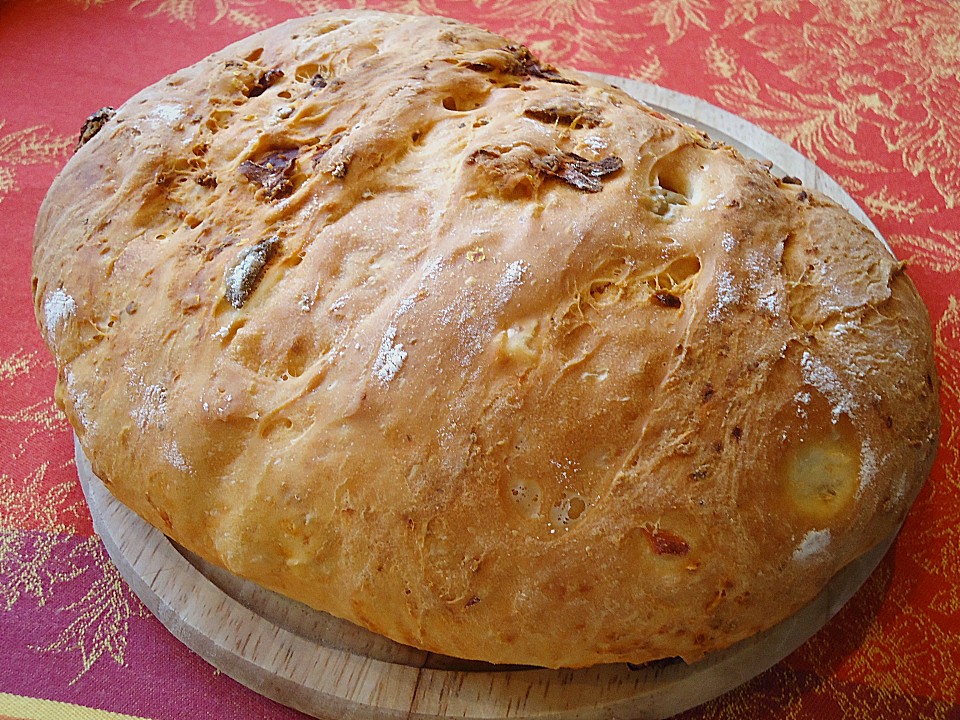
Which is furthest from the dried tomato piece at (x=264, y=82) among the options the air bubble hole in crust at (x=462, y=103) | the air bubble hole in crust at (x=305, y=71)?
the air bubble hole in crust at (x=462, y=103)

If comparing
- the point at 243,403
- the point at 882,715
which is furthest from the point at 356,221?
the point at 882,715

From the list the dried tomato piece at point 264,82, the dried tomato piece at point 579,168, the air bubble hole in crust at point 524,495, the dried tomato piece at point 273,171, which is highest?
the dried tomato piece at point 264,82

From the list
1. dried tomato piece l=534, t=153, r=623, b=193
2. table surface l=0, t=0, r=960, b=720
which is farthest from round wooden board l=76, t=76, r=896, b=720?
dried tomato piece l=534, t=153, r=623, b=193

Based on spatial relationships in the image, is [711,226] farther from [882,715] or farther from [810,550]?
[882,715]

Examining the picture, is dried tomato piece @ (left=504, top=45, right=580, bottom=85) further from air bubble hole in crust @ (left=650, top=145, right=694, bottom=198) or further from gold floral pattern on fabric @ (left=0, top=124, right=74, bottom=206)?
gold floral pattern on fabric @ (left=0, top=124, right=74, bottom=206)

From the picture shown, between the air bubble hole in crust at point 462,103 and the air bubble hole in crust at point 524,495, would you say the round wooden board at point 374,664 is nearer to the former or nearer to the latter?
the air bubble hole in crust at point 524,495

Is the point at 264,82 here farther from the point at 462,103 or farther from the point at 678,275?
the point at 678,275

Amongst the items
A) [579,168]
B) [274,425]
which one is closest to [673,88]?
[579,168]
